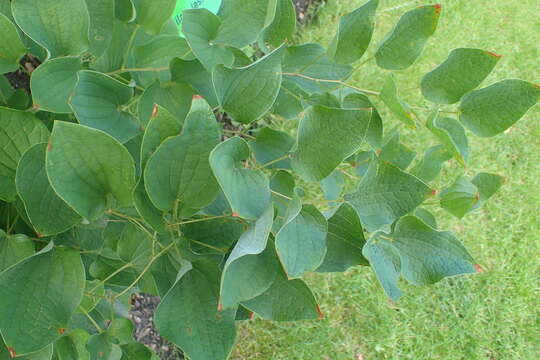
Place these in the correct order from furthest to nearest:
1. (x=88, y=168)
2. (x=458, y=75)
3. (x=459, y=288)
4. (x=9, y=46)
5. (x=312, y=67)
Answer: (x=459, y=288), (x=312, y=67), (x=458, y=75), (x=9, y=46), (x=88, y=168)

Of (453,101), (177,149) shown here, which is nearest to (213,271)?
(177,149)

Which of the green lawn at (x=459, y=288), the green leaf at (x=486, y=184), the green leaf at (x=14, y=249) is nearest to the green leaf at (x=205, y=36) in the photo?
the green leaf at (x=14, y=249)

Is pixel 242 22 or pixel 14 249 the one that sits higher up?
pixel 242 22

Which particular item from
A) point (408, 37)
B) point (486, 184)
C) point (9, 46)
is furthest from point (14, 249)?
point (486, 184)

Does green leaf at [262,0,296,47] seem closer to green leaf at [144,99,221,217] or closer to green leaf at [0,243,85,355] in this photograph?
green leaf at [144,99,221,217]

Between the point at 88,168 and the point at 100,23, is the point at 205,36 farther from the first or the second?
the point at 88,168

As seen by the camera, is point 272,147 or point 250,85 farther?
point 272,147
